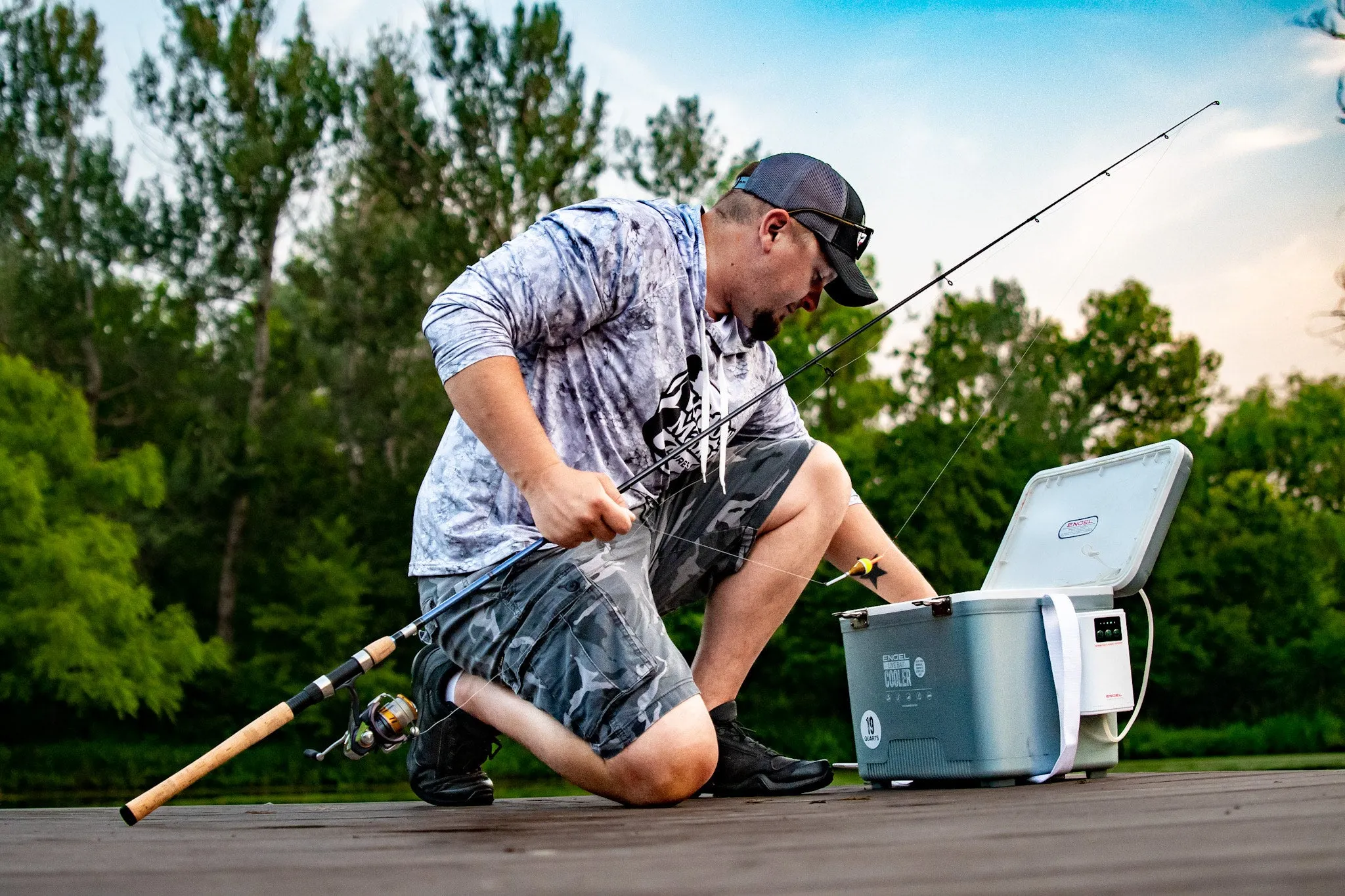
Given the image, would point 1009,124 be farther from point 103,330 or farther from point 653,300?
point 103,330

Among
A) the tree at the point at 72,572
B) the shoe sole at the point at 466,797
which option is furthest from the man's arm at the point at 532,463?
the tree at the point at 72,572

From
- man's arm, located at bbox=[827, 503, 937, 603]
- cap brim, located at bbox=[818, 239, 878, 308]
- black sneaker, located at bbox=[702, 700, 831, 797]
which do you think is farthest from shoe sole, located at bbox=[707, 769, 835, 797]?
cap brim, located at bbox=[818, 239, 878, 308]

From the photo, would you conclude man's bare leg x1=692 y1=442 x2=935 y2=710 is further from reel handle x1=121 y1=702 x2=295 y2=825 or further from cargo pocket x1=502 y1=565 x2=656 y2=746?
reel handle x1=121 y1=702 x2=295 y2=825

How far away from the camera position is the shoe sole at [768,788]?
111 inches

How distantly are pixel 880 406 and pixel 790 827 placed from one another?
21441 millimetres

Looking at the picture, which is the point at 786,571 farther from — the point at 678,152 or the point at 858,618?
the point at 678,152

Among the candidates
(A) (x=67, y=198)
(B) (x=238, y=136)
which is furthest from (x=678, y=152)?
(A) (x=67, y=198)

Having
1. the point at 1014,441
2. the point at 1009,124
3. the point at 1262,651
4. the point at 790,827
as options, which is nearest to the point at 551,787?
the point at 1014,441

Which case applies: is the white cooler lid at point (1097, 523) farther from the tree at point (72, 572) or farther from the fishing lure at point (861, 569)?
the tree at point (72, 572)

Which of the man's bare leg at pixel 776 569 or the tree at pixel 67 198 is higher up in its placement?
the tree at pixel 67 198

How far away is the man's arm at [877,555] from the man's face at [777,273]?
60cm

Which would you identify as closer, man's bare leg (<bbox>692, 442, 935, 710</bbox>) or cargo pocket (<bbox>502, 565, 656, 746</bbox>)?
cargo pocket (<bbox>502, 565, 656, 746</bbox>)

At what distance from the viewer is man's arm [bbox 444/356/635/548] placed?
238cm

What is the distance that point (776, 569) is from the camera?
10.4 feet
